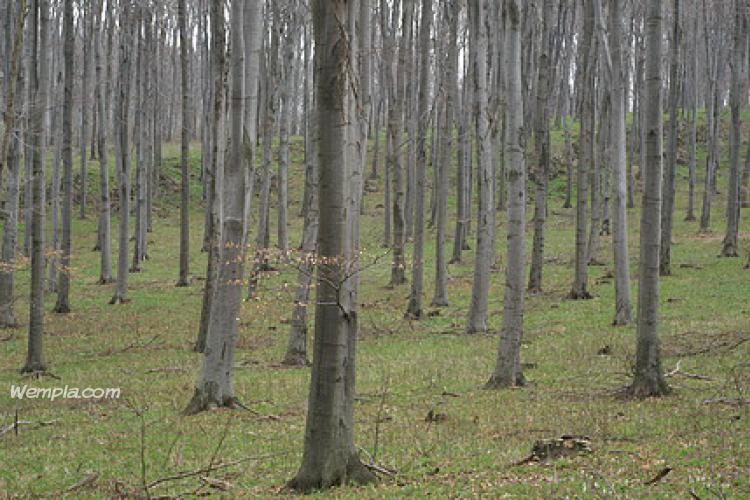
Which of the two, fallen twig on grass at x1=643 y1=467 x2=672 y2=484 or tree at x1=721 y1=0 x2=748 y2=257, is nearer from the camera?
fallen twig on grass at x1=643 y1=467 x2=672 y2=484

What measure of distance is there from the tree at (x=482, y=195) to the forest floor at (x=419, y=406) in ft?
2.43

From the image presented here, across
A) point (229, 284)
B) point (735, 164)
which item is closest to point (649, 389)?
point (229, 284)

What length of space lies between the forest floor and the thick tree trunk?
50cm

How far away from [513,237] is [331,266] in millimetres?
5752

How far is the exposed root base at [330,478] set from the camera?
255 inches

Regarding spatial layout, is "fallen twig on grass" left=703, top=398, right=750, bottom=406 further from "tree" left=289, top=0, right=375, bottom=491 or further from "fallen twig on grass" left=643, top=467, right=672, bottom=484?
"tree" left=289, top=0, right=375, bottom=491

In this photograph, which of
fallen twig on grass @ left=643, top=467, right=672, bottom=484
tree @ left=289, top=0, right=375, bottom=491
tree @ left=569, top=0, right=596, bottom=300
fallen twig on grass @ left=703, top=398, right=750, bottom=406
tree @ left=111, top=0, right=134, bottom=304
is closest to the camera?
fallen twig on grass @ left=643, top=467, right=672, bottom=484

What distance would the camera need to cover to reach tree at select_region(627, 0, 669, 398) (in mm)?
9992

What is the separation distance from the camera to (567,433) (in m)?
8.55

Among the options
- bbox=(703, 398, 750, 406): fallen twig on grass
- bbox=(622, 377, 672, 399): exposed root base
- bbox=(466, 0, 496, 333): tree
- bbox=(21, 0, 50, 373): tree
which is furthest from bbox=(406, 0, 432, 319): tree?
bbox=(703, 398, 750, 406): fallen twig on grass

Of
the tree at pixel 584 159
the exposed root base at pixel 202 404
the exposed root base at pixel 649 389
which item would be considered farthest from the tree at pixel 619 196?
the exposed root base at pixel 202 404

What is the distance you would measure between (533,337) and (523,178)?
5930 mm

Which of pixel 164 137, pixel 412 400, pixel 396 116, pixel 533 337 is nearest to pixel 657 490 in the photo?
pixel 412 400

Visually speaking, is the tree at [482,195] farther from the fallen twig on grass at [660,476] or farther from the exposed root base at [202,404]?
the fallen twig on grass at [660,476]
